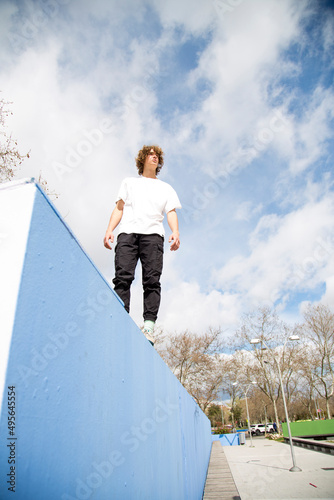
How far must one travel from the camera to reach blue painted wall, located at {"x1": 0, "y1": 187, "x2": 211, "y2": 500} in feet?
1.93

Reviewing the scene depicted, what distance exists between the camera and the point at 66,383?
2.43 feet

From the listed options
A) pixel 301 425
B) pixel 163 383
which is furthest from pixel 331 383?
pixel 163 383

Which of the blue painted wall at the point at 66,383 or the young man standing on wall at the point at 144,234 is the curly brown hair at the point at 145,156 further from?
the blue painted wall at the point at 66,383

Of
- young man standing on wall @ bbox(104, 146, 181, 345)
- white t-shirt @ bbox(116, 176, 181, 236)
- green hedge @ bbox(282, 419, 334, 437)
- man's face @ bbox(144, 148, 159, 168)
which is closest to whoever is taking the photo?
young man standing on wall @ bbox(104, 146, 181, 345)

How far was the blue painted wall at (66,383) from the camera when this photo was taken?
59cm

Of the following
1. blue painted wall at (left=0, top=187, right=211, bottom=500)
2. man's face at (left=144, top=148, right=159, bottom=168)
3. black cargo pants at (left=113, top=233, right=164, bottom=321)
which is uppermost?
man's face at (left=144, top=148, right=159, bottom=168)

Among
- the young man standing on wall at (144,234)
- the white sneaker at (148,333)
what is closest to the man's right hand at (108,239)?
the young man standing on wall at (144,234)

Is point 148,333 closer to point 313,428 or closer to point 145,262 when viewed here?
point 145,262

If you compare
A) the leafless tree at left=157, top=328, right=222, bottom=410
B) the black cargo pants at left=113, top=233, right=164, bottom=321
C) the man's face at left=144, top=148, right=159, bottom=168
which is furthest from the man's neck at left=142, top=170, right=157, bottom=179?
the leafless tree at left=157, top=328, right=222, bottom=410

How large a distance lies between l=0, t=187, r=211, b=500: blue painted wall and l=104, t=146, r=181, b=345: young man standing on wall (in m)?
1.04

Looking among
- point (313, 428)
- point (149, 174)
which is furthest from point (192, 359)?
point (149, 174)

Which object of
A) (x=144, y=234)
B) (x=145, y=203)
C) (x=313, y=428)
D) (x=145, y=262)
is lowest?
(x=313, y=428)

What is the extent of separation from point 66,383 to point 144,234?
183 centimetres

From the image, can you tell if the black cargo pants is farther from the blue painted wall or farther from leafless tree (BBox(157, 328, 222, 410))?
leafless tree (BBox(157, 328, 222, 410))
